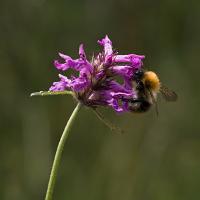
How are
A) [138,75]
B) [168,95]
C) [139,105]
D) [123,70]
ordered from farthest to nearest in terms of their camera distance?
[168,95] → [138,75] → [139,105] → [123,70]

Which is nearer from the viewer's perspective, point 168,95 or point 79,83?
point 79,83

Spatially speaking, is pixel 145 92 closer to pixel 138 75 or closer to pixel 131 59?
pixel 138 75

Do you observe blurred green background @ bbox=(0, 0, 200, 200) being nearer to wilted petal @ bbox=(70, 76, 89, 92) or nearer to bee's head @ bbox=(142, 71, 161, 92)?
bee's head @ bbox=(142, 71, 161, 92)

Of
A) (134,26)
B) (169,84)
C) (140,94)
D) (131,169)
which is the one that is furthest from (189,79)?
(140,94)

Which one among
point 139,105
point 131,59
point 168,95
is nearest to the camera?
point 131,59

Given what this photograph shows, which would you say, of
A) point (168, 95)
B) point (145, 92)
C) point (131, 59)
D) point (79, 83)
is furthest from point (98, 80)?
point (168, 95)

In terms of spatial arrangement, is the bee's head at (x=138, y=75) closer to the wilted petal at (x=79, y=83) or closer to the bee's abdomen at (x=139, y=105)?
the bee's abdomen at (x=139, y=105)

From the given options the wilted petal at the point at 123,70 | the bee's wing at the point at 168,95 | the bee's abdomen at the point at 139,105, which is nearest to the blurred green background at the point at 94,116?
the bee's wing at the point at 168,95
